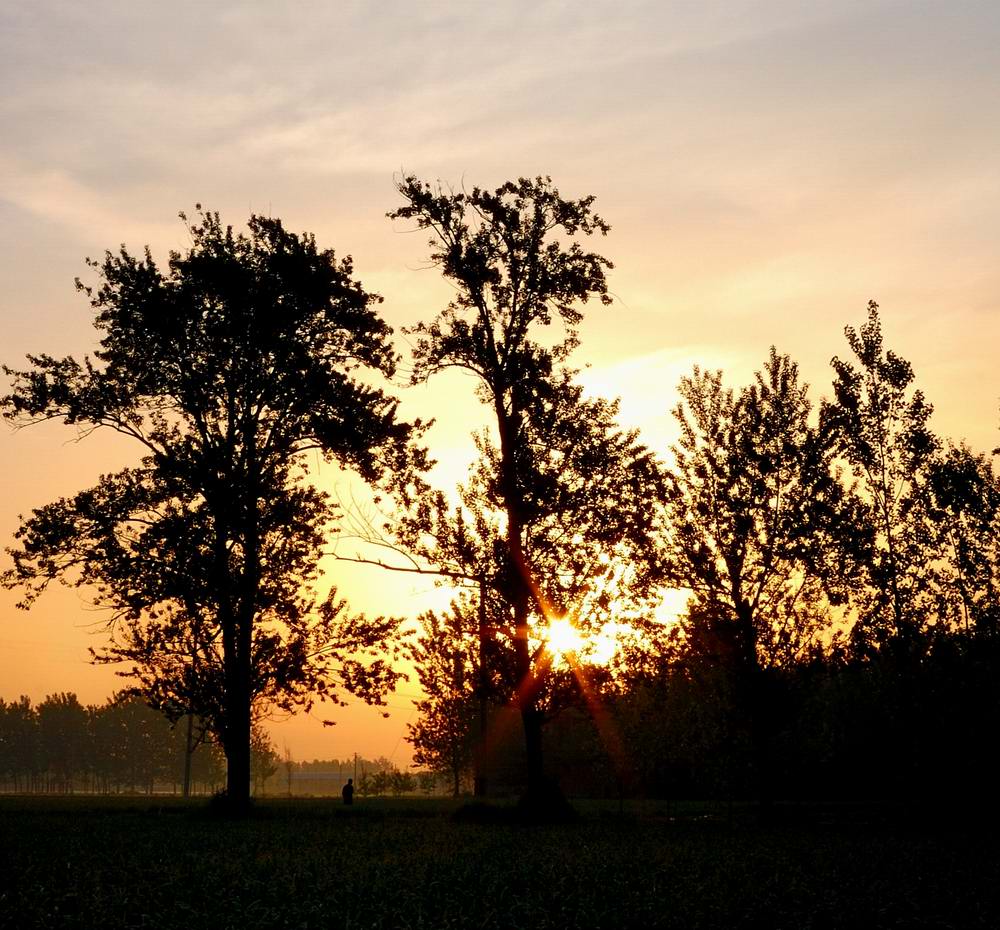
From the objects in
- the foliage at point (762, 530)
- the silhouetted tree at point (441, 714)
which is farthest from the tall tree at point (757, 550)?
the silhouetted tree at point (441, 714)

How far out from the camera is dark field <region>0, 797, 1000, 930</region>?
499 inches

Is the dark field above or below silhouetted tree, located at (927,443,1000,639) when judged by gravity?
below

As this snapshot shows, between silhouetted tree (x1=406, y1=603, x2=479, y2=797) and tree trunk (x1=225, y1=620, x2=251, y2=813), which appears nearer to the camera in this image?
tree trunk (x1=225, y1=620, x2=251, y2=813)

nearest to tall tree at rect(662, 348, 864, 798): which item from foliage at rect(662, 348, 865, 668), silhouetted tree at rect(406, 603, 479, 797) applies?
foliage at rect(662, 348, 865, 668)

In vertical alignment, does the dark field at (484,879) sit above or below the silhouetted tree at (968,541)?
below

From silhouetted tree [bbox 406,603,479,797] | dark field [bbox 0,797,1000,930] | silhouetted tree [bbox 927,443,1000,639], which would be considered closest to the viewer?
dark field [bbox 0,797,1000,930]

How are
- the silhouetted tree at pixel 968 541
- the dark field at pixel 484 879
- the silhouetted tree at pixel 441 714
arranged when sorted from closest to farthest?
the dark field at pixel 484 879 < the silhouetted tree at pixel 968 541 < the silhouetted tree at pixel 441 714

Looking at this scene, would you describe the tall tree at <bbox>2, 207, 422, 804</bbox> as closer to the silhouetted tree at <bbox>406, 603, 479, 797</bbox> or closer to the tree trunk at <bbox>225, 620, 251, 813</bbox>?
the tree trunk at <bbox>225, 620, 251, 813</bbox>

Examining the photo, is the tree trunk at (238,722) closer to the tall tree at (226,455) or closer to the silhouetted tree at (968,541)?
the tall tree at (226,455)

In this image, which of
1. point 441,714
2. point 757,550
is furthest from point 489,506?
point 441,714

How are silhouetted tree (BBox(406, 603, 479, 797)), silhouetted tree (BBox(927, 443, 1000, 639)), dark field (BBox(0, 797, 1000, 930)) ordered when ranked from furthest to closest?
1. silhouetted tree (BBox(406, 603, 479, 797))
2. silhouetted tree (BBox(927, 443, 1000, 639))
3. dark field (BBox(0, 797, 1000, 930))

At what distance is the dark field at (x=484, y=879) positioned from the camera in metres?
12.7

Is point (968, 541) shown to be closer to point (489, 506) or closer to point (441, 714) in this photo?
point (489, 506)

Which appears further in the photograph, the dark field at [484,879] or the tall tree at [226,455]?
the tall tree at [226,455]
